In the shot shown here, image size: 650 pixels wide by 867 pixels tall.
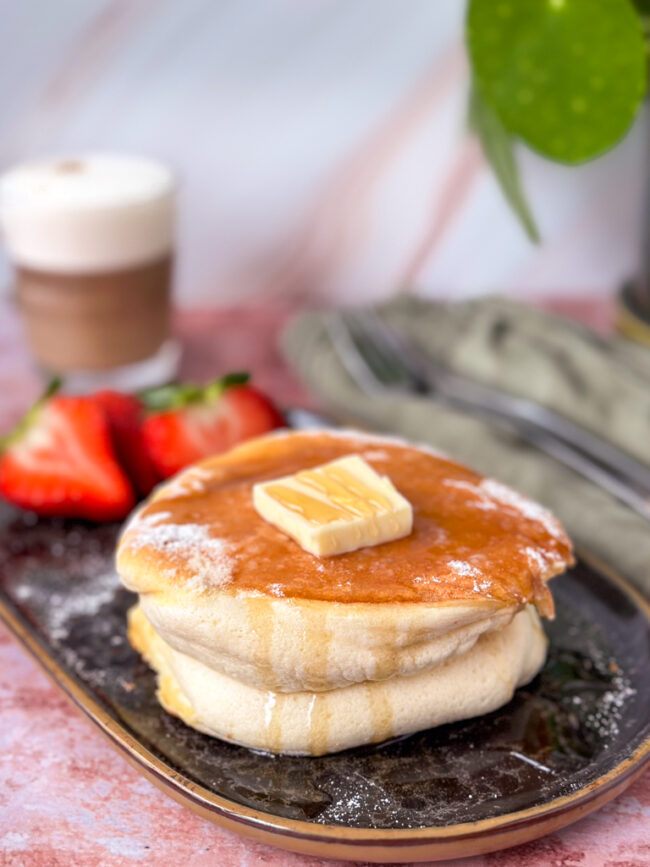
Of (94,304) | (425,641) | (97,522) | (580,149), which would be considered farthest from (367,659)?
(94,304)

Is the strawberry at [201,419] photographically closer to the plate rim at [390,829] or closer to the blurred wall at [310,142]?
the plate rim at [390,829]

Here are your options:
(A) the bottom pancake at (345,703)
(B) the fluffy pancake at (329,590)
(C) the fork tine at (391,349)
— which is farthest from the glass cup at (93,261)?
(A) the bottom pancake at (345,703)

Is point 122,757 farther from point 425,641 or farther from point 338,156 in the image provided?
point 338,156

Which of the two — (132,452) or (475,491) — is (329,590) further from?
(132,452)

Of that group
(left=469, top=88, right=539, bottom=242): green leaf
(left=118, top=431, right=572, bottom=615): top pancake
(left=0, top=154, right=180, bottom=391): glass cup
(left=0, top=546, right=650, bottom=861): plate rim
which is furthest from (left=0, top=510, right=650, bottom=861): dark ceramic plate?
(left=0, top=154, right=180, bottom=391): glass cup

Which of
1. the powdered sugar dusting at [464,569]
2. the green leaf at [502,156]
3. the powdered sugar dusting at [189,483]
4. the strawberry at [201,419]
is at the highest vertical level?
the green leaf at [502,156]

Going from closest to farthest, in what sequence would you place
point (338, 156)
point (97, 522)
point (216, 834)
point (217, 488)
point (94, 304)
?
point (216, 834) < point (217, 488) < point (97, 522) < point (94, 304) < point (338, 156)

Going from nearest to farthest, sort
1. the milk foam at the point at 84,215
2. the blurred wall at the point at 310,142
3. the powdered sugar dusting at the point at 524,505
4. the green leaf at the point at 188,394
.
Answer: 1. the powdered sugar dusting at the point at 524,505
2. the green leaf at the point at 188,394
3. the milk foam at the point at 84,215
4. the blurred wall at the point at 310,142

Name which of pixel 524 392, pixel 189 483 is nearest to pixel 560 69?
pixel 524 392

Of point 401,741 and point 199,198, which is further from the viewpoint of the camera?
point 199,198
